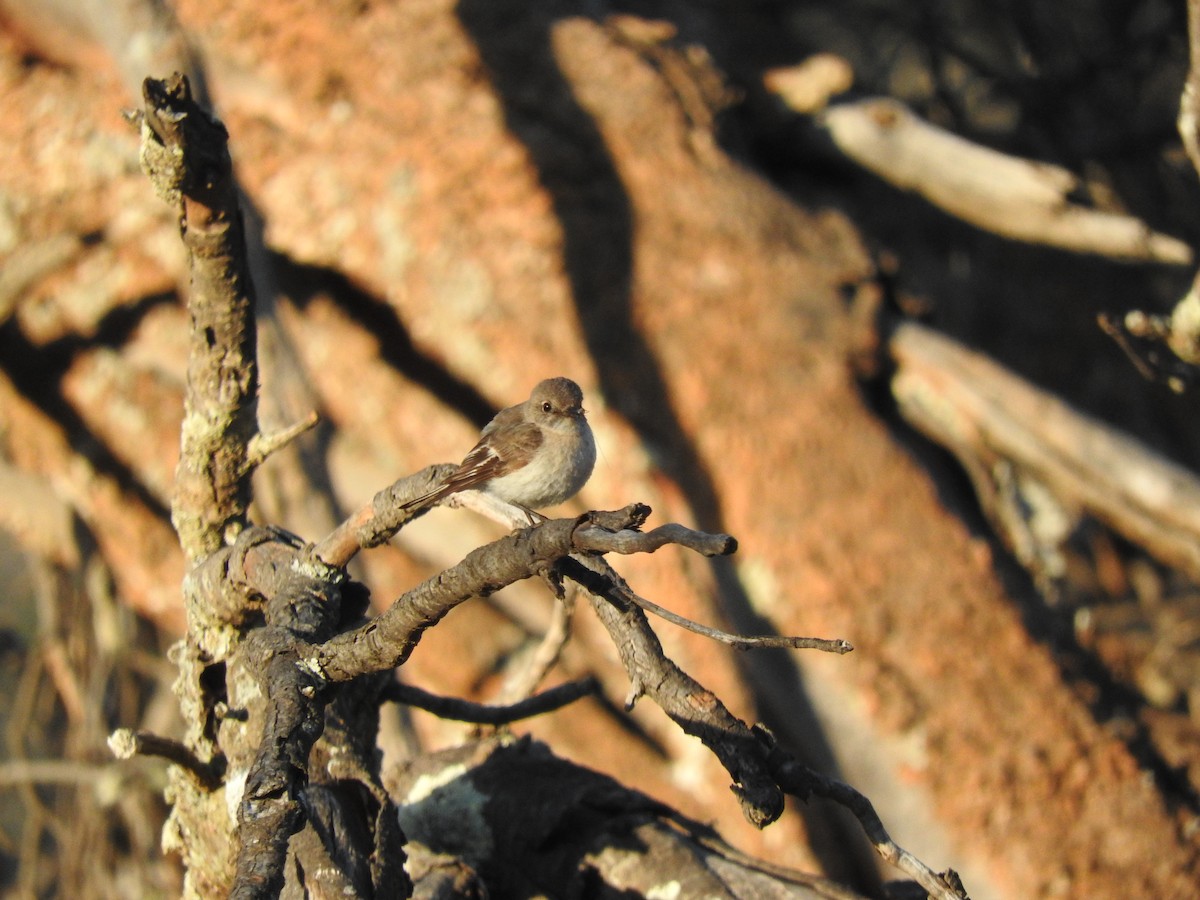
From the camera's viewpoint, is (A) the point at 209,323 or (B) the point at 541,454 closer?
(A) the point at 209,323

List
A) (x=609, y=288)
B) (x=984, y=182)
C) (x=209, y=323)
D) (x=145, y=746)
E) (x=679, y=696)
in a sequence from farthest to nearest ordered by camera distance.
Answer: (x=984, y=182), (x=609, y=288), (x=209, y=323), (x=145, y=746), (x=679, y=696)

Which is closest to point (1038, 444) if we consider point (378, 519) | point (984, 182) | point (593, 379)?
point (984, 182)

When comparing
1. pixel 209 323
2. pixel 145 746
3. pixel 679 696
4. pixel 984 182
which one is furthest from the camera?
pixel 984 182

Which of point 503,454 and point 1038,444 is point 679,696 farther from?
point 1038,444

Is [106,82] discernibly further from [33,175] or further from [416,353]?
[416,353]

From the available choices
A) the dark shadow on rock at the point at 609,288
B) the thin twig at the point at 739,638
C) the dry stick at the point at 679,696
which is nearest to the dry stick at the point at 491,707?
the dry stick at the point at 679,696

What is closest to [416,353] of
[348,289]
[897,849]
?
[348,289]
